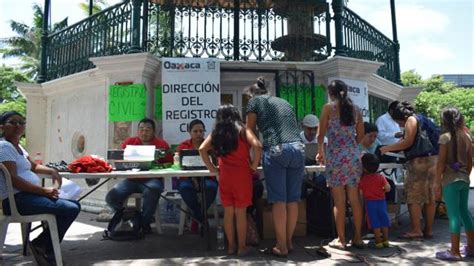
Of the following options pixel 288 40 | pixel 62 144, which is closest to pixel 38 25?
pixel 62 144

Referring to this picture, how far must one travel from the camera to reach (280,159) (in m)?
3.78

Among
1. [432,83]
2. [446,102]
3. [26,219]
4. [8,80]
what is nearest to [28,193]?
[26,219]

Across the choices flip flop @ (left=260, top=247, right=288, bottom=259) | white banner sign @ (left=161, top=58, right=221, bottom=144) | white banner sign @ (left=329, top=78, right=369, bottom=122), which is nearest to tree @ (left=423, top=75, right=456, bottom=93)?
white banner sign @ (left=329, top=78, right=369, bottom=122)

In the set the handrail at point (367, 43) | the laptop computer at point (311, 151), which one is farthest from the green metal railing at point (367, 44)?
the laptop computer at point (311, 151)

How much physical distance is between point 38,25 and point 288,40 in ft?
84.2

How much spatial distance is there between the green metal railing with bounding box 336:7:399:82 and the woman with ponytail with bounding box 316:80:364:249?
12.0 ft

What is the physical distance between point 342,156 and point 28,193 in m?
3.00

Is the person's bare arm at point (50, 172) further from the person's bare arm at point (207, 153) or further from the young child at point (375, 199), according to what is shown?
the young child at point (375, 199)

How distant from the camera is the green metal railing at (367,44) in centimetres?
781

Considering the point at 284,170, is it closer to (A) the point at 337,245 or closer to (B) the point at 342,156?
(B) the point at 342,156

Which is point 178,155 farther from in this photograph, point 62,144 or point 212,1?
point 62,144

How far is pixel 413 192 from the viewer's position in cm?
457

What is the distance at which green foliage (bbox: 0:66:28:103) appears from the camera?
23.2 m

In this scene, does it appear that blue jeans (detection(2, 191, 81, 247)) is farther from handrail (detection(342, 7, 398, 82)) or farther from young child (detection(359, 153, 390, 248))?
handrail (detection(342, 7, 398, 82))
